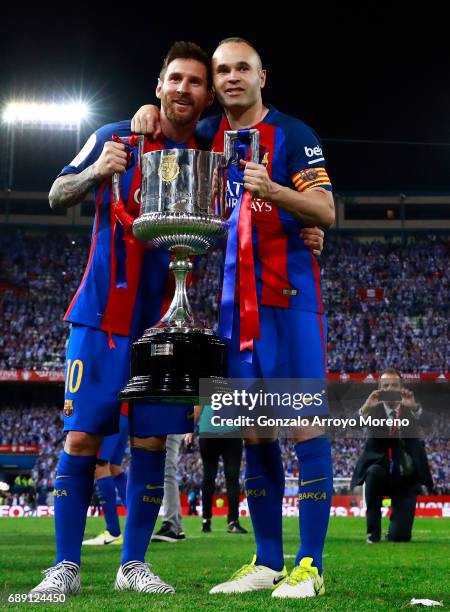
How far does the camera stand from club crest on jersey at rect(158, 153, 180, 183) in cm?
366

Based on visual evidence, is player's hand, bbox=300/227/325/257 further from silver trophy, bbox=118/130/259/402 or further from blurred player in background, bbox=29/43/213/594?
blurred player in background, bbox=29/43/213/594

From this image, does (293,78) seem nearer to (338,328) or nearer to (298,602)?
(338,328)

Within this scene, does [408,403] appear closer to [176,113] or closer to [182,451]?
[176,113]

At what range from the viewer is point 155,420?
3.86 m

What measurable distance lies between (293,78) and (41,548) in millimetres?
26366

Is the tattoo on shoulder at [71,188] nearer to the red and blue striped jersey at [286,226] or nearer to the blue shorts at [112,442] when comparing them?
the red and blue striped jersey at [286,226]

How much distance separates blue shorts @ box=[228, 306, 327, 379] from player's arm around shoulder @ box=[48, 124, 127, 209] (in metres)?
0.92

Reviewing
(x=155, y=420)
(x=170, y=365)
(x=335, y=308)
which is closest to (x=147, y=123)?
(x=170, y=365)

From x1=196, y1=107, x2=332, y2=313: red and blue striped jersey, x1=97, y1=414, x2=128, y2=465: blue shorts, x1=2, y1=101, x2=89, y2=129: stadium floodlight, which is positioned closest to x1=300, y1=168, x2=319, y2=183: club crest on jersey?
x1=196, y1=107, x2=332, y2=313: red and blue striped jersey

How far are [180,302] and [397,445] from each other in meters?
5.25

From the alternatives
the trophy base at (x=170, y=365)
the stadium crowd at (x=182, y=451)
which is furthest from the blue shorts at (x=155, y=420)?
the stadium crowd at (x=182, y=451)

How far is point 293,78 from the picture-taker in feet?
101

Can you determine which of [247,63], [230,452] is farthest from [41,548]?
[247,63]

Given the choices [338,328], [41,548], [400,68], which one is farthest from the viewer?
[338,328]
